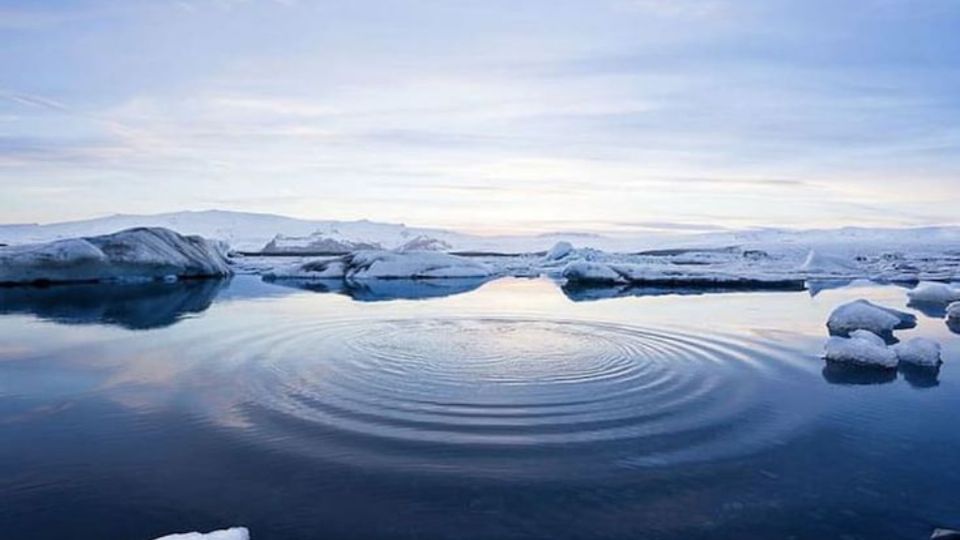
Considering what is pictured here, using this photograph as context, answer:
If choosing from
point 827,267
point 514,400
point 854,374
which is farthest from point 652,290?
point 514,400

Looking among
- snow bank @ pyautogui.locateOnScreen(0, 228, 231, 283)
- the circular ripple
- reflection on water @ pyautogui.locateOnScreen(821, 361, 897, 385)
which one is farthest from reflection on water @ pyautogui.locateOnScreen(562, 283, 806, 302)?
snow bank @ pyautogui.locateOnScreen(0, 228, 231, 283)

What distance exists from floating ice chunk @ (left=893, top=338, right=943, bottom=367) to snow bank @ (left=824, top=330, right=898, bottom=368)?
0.13m

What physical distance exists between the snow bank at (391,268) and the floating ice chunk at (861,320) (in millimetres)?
11752

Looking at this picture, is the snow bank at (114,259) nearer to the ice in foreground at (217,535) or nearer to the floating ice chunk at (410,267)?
the floating ice chunk at (410,267)

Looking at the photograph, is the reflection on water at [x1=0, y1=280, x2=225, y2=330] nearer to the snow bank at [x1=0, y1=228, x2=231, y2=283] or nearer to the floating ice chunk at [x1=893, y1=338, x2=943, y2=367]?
the snow bank at [x1=0, y1=228, x2=231, y2=283]

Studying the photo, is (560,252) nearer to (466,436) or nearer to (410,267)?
(410,267)

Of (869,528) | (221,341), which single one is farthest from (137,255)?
(869,528)

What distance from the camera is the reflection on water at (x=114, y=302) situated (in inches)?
370

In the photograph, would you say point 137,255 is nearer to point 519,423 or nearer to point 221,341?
point 221,341

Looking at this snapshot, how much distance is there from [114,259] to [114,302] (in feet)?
18.2

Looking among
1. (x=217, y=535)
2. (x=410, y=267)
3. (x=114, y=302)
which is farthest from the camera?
(x=410, y=267)

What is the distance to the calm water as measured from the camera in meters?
2.94

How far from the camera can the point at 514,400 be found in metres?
4.76

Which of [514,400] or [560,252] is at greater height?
[560,252]
